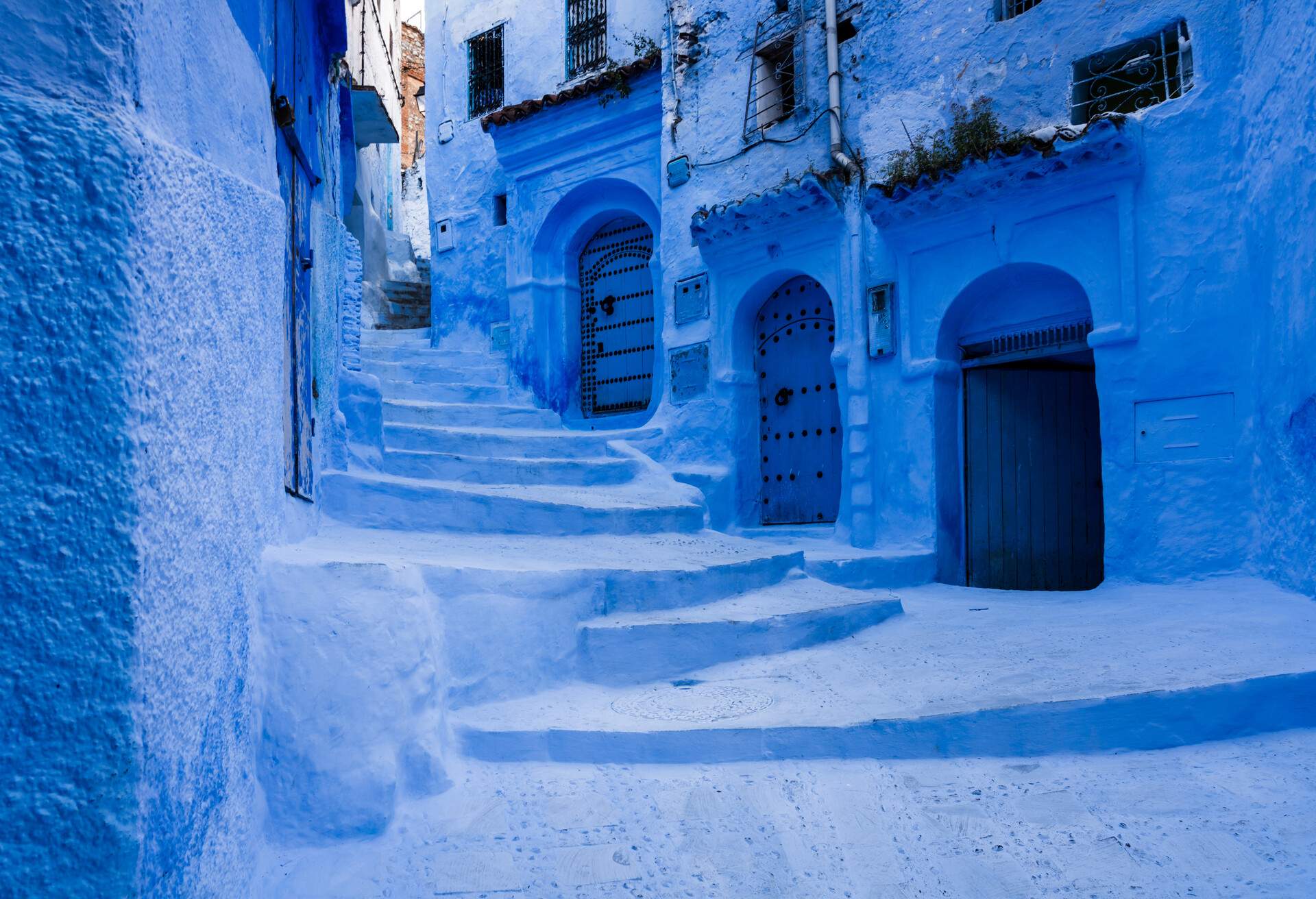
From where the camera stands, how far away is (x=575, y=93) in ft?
32.0

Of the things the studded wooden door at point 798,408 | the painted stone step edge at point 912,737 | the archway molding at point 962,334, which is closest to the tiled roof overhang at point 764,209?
the studded wooden door at point 798,408

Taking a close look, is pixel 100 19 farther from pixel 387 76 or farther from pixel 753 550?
pixel 387 76

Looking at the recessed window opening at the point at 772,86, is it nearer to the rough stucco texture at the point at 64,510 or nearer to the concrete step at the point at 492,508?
the concrete step at the point at 492,508

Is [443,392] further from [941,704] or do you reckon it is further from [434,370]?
[941,704]

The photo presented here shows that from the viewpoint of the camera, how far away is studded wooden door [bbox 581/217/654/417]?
10.2 metres

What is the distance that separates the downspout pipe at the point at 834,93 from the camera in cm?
761

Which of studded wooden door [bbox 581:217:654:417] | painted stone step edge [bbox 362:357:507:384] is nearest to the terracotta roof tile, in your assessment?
studded wooden door [bbox 581:217:654:417]

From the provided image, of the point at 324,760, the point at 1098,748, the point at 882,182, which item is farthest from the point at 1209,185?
the point at 324,760

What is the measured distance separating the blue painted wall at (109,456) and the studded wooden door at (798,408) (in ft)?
22.0

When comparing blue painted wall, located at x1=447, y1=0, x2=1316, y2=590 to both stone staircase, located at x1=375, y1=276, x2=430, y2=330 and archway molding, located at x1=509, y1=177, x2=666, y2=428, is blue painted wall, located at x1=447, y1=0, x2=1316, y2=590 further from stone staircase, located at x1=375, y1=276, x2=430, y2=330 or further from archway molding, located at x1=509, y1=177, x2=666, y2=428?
stone staircase, located at x1=375, y1=276, x2=430, y2=330

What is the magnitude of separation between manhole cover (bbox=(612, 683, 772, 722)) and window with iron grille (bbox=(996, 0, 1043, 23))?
5864 mm

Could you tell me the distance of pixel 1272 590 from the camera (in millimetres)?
4965

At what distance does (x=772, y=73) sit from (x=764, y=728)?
23.2 feet

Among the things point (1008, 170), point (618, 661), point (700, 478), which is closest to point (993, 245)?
point (1008, 170)
